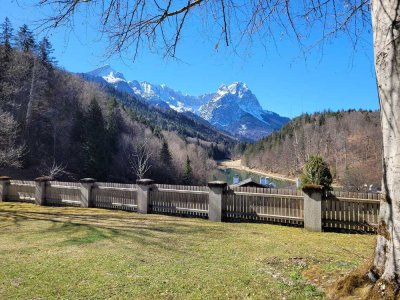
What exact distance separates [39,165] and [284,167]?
3341 inches

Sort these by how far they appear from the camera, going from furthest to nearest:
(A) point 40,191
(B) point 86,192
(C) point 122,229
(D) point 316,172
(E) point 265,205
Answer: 1. (D) point 316,172
2. (A) point 40,191
3. (B) point 86,192
4. (E) point 265,205
5. (C) point 122,229

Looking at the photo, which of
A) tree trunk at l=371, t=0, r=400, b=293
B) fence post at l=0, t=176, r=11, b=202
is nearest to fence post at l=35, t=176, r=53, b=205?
fence post at l=0, t=176, r=11, b=202

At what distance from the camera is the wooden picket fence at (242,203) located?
9.86 metres

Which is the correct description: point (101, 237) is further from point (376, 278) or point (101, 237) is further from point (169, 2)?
point (376, 278)

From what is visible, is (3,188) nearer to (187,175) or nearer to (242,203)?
(242,203)

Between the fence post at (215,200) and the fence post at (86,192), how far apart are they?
6552 millimetres

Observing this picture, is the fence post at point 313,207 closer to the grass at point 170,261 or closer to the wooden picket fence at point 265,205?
the wooden picket fence at point 265,205

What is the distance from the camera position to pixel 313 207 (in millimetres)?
10242

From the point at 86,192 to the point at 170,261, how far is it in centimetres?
1067

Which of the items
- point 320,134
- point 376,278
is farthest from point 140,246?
point 320,134

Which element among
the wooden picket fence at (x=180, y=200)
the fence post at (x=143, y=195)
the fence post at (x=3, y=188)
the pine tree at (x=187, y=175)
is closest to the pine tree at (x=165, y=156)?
the pine tree at (x=187, y=175)

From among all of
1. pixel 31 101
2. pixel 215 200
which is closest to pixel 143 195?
pixel 215 200

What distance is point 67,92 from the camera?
6662cm

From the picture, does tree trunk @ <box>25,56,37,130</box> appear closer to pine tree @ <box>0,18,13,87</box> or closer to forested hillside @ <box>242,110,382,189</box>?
pine tree @ <box>0,18,13,87</box>
